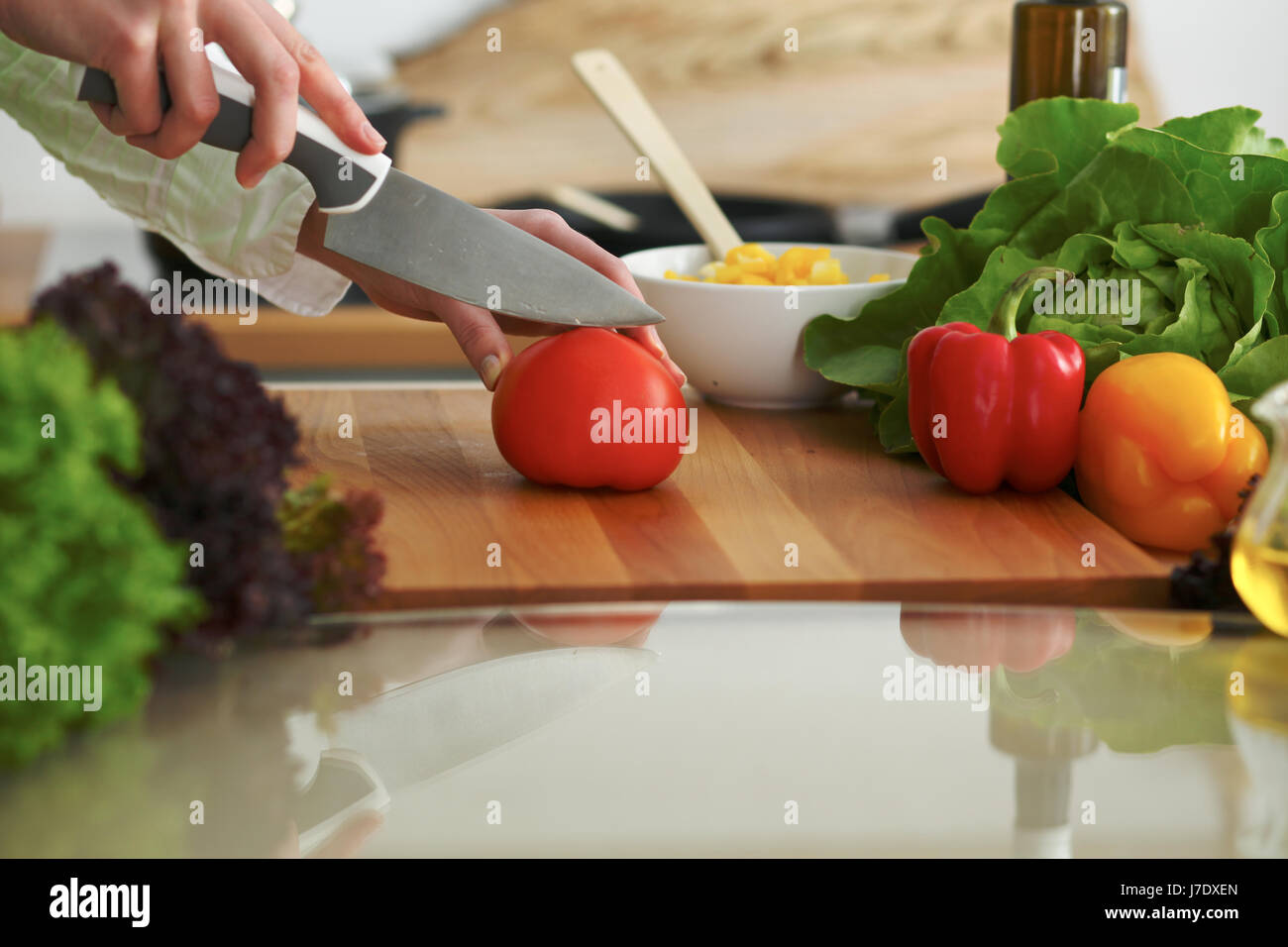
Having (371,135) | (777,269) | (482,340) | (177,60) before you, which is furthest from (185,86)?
(777,269)

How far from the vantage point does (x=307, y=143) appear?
924 mm

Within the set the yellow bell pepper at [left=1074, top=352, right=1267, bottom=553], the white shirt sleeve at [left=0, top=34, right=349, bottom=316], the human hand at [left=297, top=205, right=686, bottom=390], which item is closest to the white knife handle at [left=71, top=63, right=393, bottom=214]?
the human hand at [left=297, top=205, right=686, bottom=390]

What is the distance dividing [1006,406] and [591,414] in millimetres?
288

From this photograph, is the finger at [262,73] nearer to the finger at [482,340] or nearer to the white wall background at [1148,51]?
the finger at [482,340]

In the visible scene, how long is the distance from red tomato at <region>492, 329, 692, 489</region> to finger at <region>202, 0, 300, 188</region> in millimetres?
225

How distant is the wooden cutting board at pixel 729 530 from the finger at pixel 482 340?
7cm

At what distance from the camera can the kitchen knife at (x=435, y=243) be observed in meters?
0.94

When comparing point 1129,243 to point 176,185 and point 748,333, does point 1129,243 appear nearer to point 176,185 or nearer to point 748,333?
point 748,333

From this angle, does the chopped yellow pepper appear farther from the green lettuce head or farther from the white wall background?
the white wall background

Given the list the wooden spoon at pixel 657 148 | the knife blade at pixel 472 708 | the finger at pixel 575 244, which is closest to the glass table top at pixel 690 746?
the knife blade at pixel 472 708

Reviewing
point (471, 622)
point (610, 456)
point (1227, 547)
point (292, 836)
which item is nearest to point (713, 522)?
point (610, 456)
